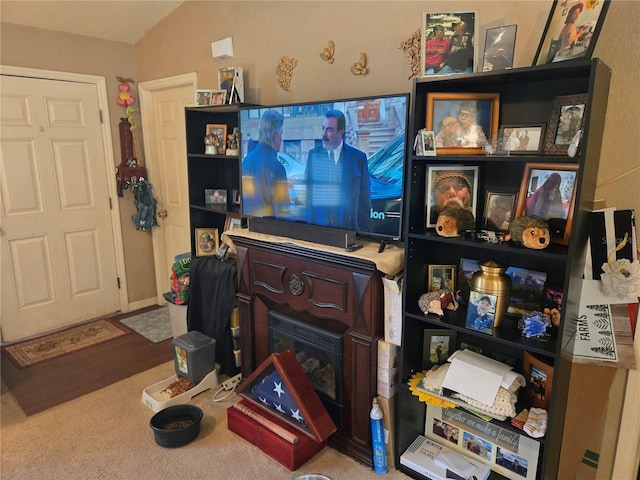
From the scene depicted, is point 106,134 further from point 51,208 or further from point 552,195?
point 552,195

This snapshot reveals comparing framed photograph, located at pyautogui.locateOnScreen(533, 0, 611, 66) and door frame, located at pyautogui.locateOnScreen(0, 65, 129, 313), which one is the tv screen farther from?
door frame, located at pyautogui.locateOnScreen(0, 65, 129, 313)

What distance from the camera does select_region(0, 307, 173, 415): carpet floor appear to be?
2.64 meters

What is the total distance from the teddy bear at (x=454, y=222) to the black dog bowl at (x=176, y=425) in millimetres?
1539

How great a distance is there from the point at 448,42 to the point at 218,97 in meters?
1.52

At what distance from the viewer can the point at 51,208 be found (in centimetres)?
339

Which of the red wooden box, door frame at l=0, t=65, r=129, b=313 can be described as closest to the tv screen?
the red wooden box

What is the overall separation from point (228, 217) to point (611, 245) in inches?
84.7

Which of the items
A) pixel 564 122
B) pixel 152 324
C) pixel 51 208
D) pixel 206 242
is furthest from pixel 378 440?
pixel 51 208

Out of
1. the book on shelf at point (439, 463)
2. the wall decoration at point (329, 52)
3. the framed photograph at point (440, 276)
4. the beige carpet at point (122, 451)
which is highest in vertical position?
the wall decoration at point (329, 52)

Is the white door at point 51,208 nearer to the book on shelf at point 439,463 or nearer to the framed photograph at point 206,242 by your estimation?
the framed photograph at point 206,242

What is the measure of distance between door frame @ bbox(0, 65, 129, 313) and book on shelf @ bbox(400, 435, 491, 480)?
2.87m

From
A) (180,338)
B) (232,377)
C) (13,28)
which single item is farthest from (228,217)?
(13,28)

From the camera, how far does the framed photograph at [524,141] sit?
64.2 inches

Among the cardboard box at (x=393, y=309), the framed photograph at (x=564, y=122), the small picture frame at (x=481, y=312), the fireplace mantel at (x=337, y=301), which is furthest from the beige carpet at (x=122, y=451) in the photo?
the framed photograph at (x=564, y=122)
